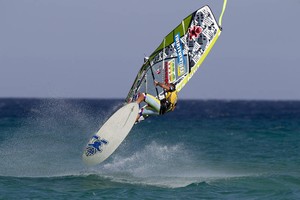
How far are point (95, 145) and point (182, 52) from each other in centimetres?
314

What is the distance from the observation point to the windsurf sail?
16.1 metres

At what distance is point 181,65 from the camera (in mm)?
16266

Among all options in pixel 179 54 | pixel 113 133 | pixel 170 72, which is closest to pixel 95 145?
pixel 113 133

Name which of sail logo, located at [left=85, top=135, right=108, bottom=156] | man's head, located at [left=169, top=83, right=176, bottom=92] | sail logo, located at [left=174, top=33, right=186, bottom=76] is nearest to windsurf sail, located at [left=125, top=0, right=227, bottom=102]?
sail logo, located at [left=174, top=33, right=186, bottom=76]

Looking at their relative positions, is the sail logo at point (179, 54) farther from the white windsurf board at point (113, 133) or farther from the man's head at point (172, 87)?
the white windsurf board at point (113, 133)

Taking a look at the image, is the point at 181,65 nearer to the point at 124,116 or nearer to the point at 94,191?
the point at 124,116

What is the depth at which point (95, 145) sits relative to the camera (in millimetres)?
15555

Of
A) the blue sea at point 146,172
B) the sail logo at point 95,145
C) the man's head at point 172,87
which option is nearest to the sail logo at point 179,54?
the man's head at point 172,87

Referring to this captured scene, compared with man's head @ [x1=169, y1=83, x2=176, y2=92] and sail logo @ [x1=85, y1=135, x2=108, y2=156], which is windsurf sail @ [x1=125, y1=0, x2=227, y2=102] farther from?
sail logo @ [x1=85, y1=135, x2=108, y2=156]

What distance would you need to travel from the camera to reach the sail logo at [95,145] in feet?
50.9

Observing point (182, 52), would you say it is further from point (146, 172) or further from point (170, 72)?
point (146, 172)

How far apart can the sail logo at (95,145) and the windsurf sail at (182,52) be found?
4.11 ft

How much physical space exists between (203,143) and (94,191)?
17.9 metres

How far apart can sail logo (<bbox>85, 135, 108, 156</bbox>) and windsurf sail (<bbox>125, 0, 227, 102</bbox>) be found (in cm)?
125
